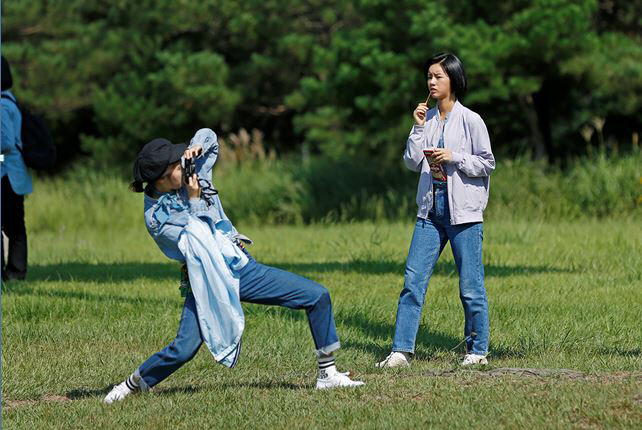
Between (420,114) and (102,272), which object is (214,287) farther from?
(102,272)

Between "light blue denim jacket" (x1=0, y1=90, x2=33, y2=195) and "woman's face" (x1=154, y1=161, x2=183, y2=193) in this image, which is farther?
"light blue denim jacket" (x1=0, y1=90, x2=33, y2=195)

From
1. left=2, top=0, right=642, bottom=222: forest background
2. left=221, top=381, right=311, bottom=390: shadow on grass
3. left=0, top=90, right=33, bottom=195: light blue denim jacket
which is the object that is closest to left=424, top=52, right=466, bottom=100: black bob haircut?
left=221, top=381, right=311, bottom=390: shadow on grass

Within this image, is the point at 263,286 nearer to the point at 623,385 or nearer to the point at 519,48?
the point at 623,385

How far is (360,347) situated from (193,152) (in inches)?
95.4

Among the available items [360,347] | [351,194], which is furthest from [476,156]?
[351,194]

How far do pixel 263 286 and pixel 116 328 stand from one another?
9.37ft

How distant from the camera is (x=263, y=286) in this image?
19.3ft

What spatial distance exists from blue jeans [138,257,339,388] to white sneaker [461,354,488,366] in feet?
3.63

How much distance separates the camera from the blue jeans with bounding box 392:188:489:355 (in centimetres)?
671

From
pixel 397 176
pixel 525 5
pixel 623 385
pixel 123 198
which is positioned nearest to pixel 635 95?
pixel 525 5

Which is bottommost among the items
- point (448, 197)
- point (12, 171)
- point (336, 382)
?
point (336, 382)

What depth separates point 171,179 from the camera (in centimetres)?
572

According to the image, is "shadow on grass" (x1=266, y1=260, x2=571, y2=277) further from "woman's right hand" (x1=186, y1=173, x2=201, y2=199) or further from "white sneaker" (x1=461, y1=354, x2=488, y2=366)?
"woman's right hand" (x1=186, y1=173, x2=201, y2=199)

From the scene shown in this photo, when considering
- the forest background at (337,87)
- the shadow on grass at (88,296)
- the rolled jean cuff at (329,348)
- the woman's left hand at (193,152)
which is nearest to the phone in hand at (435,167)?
the rolled jean cuff at (329,348)
